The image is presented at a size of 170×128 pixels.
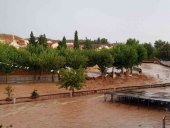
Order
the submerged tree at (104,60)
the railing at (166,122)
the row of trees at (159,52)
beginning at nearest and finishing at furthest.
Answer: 1. the railing at (166,122)
2. the submerged tree at (104,60)
3. the row of trees at (159,52)

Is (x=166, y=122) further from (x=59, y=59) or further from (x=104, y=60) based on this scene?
(x=104, y=60)

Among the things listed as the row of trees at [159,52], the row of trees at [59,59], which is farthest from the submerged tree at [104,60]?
the row of trees at [159,52]

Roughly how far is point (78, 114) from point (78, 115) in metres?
0.69

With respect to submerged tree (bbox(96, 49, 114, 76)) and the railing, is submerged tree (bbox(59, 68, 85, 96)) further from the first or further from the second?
submerged tree (bbox(96, 49, 114, 76))

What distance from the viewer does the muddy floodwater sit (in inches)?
1692

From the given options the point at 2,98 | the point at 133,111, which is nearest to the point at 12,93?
the point at 2,98

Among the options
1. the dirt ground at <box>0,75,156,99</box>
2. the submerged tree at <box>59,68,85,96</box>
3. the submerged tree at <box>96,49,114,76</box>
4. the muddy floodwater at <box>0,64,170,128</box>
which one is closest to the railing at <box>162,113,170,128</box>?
the muddy floodwater at <box>0,64,170,128</box>

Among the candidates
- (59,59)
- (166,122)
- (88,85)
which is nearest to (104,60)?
(88,85)

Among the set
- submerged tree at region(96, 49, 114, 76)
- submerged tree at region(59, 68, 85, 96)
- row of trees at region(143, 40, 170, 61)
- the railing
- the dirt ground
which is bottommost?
the railing

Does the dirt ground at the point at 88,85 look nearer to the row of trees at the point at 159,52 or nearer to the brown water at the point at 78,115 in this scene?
the brown water at the point at 78,115

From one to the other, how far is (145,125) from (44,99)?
21.6m

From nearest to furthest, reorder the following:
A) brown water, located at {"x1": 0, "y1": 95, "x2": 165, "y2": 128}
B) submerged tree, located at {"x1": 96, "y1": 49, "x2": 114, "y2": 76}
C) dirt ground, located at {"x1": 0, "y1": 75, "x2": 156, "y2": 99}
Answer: brown water, located at {"x1": 0, "y1": 95, "x2": 165, "y2": 128} → dirt ground, located at {"x1": 0, "y1": 75, "x2": 156, "y2": 99} → submerged tree, located at {"x1": 96, "y1": 49, "x2": 114, "y2": 76}

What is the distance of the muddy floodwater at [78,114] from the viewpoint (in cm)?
4297

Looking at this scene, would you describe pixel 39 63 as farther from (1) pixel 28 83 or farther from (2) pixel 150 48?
(2) pixel 150 48
